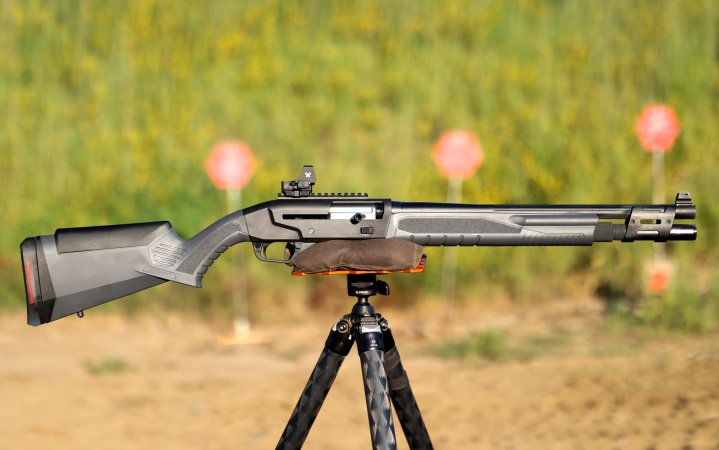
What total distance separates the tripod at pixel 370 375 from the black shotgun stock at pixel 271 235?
0.29 m

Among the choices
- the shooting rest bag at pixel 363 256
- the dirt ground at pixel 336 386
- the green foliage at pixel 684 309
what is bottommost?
the dirt ground at pixel 336 386

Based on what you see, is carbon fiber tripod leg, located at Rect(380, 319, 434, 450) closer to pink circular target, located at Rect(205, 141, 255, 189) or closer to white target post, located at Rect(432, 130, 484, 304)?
pink circular target, located at Rect(205, 141, 255, 189)

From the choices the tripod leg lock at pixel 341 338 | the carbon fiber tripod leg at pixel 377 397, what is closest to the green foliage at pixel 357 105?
the tripod leg lock at pixel 341 338

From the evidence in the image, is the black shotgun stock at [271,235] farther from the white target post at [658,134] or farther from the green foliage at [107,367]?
the white target post at [658,134]

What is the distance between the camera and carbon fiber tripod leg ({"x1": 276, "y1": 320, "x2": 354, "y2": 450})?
4.88 meters

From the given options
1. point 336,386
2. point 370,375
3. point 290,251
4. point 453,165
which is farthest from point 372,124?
point 370,375

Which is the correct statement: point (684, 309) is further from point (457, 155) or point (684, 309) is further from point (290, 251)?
point (290, 251)

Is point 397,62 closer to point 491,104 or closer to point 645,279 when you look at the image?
point 491,104

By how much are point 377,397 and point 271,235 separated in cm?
89

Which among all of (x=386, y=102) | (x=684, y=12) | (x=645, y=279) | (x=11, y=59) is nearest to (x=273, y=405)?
(x=645, y=279)

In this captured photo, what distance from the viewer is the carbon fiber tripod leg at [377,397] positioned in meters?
4.71

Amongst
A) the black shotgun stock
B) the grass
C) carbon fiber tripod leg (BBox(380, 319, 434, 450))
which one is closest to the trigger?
the black shotgun stock

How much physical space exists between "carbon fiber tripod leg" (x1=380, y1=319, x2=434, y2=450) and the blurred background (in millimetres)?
4445

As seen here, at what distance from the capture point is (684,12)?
1387cm
